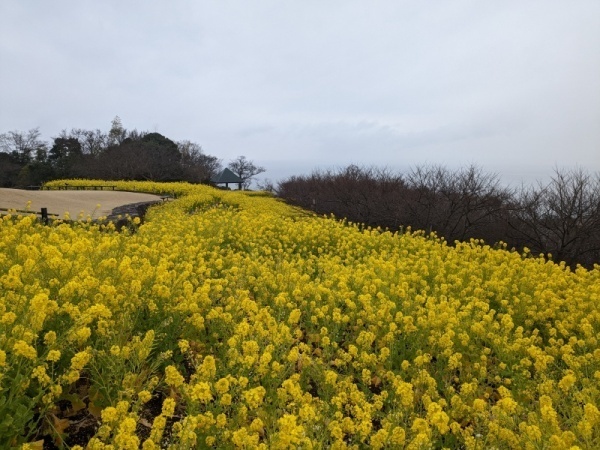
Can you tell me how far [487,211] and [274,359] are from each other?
1501cm

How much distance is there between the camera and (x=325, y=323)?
4.89 meters

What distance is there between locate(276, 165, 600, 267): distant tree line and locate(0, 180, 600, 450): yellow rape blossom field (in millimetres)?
6218

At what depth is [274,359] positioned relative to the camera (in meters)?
3.78

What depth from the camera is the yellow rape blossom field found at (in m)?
→ 2.53

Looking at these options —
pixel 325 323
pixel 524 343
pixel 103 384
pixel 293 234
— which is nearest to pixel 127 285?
pixel 103 384

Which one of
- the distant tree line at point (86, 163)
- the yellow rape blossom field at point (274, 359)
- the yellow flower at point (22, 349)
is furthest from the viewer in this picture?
the distant tree line at point (86, 163)

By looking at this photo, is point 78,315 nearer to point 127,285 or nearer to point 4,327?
point 4,327

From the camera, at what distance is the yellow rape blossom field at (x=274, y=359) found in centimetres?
253

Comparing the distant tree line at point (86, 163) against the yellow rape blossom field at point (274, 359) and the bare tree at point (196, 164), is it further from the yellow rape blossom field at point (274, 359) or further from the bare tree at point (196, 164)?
the yellow rape blossom field at point (274, 359)

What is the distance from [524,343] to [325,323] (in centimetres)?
217

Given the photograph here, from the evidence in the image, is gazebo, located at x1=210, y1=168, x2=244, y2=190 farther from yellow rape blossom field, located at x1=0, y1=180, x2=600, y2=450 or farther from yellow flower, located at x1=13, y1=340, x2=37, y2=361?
yellow flower, located at x1=13, y1=340, x2=37, y2=361

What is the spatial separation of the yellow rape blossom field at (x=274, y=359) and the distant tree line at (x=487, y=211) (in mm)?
6218

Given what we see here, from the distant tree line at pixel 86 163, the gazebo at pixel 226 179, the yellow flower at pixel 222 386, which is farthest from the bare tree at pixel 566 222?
the gazebo at pixel 226 179

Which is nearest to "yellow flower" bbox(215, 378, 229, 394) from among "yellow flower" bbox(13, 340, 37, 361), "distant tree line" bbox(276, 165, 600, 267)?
"yellow flower" bbox(13, 340, 37, 361)
